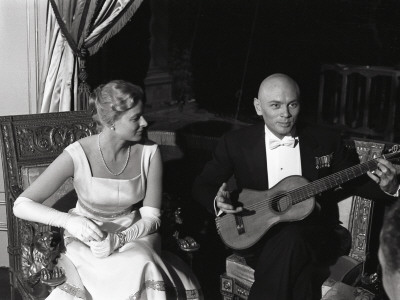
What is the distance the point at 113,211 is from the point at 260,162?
79cm

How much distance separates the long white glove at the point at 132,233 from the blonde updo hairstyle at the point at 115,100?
0.49 m

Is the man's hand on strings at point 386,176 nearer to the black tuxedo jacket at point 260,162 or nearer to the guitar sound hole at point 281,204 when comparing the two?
the black tuxedo jacket at point 260,162

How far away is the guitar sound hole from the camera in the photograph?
3.06 meters

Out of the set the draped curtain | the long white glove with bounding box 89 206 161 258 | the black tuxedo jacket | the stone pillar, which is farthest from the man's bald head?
the stone pillar

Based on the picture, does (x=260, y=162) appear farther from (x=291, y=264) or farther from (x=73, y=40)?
(x=73, y=40)

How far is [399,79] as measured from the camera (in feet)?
20.2

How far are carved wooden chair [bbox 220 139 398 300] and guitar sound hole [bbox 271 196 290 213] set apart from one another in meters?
0.33

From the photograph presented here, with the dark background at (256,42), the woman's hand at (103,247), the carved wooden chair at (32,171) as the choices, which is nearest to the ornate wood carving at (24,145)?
the carved wooden chair at (32,171)

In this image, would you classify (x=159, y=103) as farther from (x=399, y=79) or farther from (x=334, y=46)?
(x=399, y=79)

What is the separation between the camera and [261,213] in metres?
3.08

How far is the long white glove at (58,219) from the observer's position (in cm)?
295

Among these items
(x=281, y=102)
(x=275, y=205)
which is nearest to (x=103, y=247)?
(x=275, y=205)

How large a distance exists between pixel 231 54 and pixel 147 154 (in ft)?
9.29

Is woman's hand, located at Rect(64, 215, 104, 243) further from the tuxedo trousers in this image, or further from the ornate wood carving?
the tuxedo trousers
